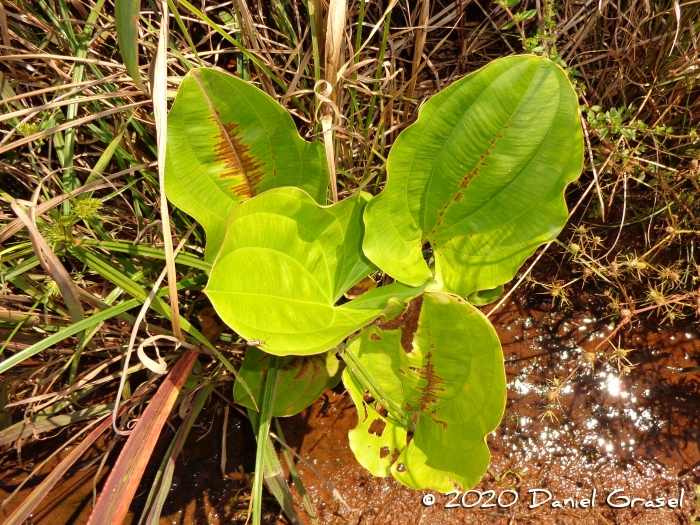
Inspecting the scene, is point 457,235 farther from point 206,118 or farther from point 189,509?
point 189,509

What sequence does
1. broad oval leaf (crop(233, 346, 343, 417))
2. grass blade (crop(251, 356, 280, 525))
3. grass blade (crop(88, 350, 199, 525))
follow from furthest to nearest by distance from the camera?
broad oval leaf (crop(233, 346, 343, 417)) < grass blade (crop(251, 356, 280, 525)) < grass blade (crop(88, 350, 199, 525))

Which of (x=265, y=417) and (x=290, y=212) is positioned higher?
(x=290, y=212)

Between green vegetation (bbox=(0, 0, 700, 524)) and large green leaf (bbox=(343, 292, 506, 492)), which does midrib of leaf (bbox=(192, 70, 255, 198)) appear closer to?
green vegetation (bbox=(0, 0, 700, 524))

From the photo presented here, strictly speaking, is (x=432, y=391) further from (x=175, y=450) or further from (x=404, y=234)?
(x=175, y=450)

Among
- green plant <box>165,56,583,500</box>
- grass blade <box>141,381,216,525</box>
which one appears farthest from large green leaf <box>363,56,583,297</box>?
grass blade <box>141,381,216,525</box>

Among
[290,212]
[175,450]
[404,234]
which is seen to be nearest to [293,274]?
[290,212]

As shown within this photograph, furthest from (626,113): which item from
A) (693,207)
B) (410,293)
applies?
(410,293)
